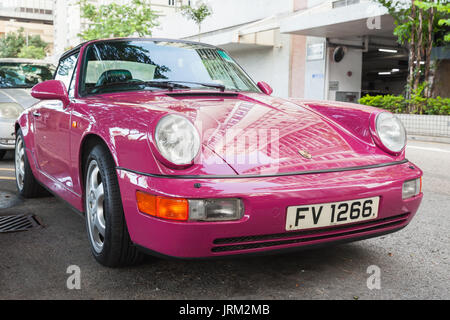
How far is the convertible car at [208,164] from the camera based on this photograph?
1945 mm

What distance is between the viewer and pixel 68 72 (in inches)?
138

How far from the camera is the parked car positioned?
243 inches

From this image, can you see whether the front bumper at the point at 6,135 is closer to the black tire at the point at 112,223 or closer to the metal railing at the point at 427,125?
the black tire at the point at 112,223

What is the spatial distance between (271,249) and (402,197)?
30.0 inches

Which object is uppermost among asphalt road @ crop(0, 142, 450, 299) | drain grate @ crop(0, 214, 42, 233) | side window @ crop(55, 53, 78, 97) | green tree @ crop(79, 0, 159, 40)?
green tree @ crop(79, 0, 159, 40)

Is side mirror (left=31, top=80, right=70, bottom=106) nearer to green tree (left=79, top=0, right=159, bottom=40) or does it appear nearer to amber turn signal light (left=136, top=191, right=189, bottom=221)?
amber turn signal light (left=136, top=191, right=189, bottom=221)

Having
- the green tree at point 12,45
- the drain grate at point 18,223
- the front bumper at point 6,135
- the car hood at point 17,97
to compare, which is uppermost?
→ the green tree at point 12,45

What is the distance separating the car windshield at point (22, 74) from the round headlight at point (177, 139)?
5.68 meters

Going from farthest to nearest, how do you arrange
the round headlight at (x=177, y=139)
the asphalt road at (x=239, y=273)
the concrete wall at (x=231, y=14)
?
1. the concrete wall at (x=231, y=14)
2. the asphalt road at (x=239, y=273)
3. the round headlight at (x=177, y=139)

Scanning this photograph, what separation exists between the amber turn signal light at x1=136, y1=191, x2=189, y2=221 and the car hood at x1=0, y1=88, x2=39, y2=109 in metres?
4.92

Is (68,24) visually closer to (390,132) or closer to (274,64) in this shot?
(274,64)

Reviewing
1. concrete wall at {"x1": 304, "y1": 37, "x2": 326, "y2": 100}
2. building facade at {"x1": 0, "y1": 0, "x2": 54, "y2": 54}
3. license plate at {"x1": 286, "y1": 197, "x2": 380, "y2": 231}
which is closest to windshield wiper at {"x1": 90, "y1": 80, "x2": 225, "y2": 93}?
license plate at {"x1": 286, "y1": 197, "x2": 380, "y2": 231}

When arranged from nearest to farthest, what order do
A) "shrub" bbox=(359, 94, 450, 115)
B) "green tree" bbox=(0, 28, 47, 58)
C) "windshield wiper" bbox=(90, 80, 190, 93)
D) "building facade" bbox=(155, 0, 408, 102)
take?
"windshield wiper" bbox=(90, 80, 190, 93)
"shrub" bbox=(359, 94, 450, 115)
"building facade" bbox=(155, 0, 408, 102)
"green tree" bbox=(0, 28, 47, 58)

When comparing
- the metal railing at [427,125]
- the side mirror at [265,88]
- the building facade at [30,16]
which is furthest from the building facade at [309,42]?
the building facade at [30,16]
